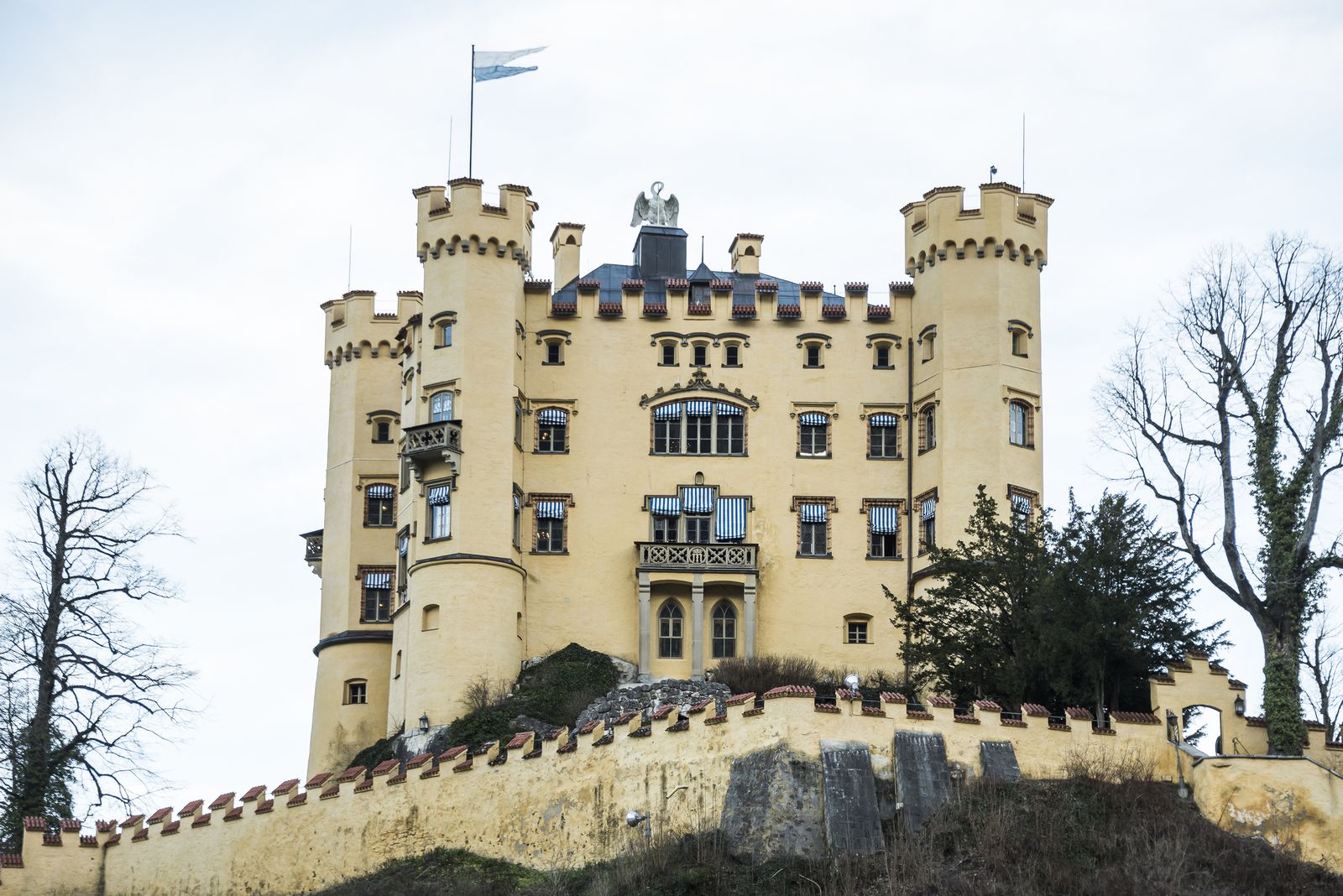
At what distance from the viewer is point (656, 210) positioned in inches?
2867

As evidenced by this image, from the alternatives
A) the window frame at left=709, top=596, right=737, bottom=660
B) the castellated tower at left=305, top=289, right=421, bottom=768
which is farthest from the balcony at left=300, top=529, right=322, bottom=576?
the window frame at left=709, top=596, right=737, bottom=660

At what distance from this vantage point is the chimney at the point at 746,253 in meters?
71.4

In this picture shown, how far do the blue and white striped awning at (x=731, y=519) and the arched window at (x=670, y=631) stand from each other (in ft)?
7.99

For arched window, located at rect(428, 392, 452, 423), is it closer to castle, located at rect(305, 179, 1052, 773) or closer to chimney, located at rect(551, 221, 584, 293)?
castle, located at rect(305, 179, 1052, 773)

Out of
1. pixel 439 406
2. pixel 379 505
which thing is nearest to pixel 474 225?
pixel 439 406

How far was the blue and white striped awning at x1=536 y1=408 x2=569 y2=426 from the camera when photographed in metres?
66.8

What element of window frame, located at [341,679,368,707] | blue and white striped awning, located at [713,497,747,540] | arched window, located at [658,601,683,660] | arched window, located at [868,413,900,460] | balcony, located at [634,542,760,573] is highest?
arched window, located at [868,413,900,460]

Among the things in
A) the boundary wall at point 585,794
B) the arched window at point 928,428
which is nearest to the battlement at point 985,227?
the arched window at point 928,428

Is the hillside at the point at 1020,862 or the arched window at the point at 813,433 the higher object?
the arched window at the point at 813,433

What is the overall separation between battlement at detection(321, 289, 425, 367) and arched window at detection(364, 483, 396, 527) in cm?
407

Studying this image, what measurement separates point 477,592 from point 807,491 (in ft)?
32.1

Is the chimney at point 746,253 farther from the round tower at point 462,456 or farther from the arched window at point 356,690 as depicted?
the arched window at point 356,690

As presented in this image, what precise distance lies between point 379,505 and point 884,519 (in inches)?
582

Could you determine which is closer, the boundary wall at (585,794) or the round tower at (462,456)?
the boundary wall at (585,794)
